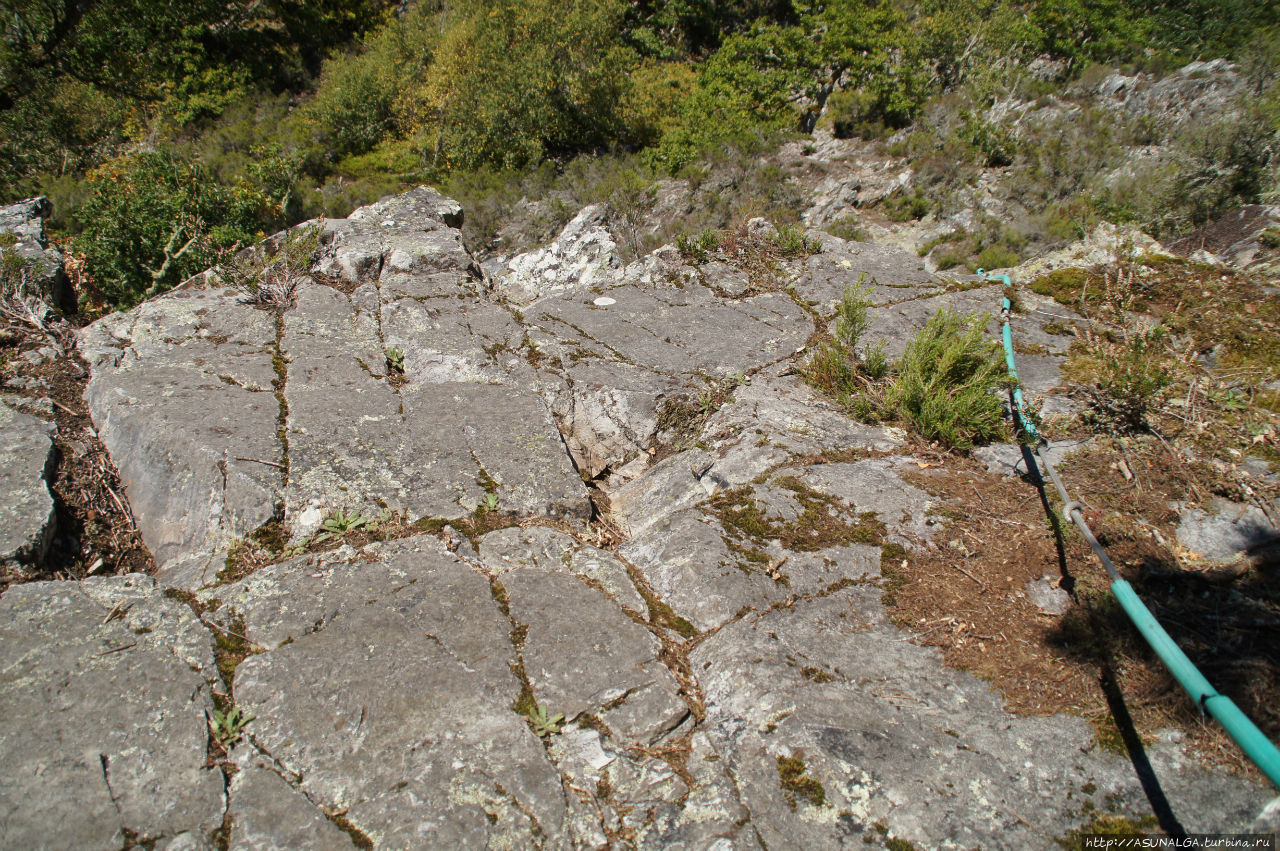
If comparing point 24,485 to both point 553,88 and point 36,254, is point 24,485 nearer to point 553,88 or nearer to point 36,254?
point 36,254

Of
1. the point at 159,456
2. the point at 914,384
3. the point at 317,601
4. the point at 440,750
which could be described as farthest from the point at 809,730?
the point at 159,456

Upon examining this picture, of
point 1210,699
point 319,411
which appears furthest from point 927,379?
point 319,411

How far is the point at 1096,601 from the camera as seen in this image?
2623 millimetres

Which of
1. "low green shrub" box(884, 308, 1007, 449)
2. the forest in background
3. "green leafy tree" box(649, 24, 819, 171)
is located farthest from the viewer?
"green leafy tree" box(649, 24, 819, 171)

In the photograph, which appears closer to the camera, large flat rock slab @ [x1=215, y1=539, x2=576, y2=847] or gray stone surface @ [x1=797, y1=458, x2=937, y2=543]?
large flat rock slab @ [x1=215, y1=539, x2=576, y2=847]

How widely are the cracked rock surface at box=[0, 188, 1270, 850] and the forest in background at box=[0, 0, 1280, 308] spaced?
247 inches

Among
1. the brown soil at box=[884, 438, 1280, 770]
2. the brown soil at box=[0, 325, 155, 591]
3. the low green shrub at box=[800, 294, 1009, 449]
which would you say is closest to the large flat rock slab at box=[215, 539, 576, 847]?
the brown soil at box=[0, 325, 155, 591]

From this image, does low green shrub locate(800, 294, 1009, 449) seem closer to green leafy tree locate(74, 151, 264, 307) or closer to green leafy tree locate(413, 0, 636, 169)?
green leafy tree locate(74, 151, 264, 307)

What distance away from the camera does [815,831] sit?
193 cm

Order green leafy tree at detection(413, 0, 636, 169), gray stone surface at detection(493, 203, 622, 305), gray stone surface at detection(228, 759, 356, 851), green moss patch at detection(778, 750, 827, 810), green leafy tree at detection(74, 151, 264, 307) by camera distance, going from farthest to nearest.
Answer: green leafy tree at detection(413, 0, 636, 169), gray stone surface at detection(493, 203, 622, 305), green leafy tree at detection(74, 151, 264, 307), green moss patch at detection(778, 750, 827, 810), gray stone surface at detection(228, 759, 356, 851)

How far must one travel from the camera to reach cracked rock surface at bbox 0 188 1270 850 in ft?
6.51

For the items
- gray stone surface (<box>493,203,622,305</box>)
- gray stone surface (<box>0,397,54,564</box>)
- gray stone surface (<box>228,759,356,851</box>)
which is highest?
gray stone surface (<box>0,397,54,564</box>)

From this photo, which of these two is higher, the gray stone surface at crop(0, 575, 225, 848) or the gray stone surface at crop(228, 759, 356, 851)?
the gray stone surface at crop(0, 575, 225, 848)

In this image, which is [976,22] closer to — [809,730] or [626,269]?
[626,269]
